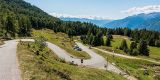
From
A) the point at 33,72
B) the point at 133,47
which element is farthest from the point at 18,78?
the point at 133,47

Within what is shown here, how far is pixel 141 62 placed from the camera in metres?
118

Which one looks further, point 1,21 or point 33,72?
point 1,21

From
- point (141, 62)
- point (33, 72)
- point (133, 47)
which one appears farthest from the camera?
point (133, 47)

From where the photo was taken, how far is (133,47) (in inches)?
6698

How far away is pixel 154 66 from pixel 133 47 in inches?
2038

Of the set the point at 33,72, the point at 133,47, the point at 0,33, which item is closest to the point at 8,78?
the point at 33,72

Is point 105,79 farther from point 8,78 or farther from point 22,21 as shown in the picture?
point 22,21

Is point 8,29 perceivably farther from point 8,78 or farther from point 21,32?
point 8,78

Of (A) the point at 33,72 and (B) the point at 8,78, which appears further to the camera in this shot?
(A) the point at 33,72

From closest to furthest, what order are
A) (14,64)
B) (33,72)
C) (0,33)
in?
(33,72), (14,64), (0,33)

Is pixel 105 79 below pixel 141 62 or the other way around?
the other way around

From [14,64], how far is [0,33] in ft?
310

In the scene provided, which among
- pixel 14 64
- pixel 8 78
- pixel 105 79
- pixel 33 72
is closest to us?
pixel 8 78

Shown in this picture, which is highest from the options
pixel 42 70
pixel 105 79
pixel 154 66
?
pixel 42 70
